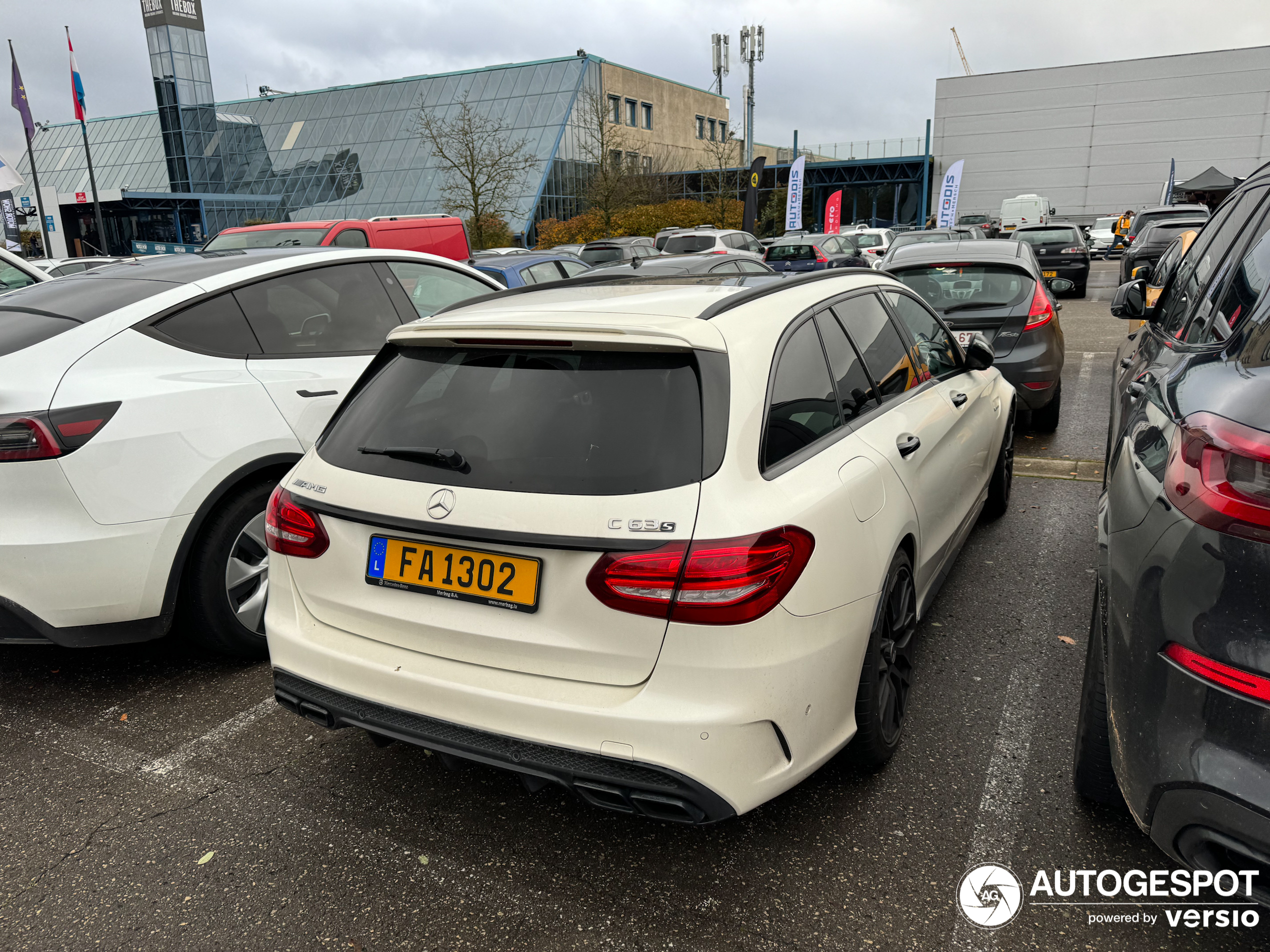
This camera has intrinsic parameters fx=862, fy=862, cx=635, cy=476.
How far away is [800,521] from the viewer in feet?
7.04

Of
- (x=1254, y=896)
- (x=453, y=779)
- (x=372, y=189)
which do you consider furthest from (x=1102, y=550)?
(x=372, y=189)

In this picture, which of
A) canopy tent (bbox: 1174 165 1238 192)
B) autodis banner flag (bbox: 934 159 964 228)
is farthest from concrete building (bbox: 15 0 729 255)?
canopy tent (bbox: 1174 165 1238 192)

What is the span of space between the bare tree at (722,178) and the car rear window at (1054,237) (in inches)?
762

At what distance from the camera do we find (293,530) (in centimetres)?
254

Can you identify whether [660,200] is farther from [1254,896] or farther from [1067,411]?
[1254,896]

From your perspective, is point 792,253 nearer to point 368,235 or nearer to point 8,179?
point 368,235

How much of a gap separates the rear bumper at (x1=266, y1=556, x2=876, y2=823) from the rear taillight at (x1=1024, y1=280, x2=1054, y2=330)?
5.10 meters

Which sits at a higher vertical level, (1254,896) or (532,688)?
(532,688)

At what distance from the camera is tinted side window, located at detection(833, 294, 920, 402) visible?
3.15 metres

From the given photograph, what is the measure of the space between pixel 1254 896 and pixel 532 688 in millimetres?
1577

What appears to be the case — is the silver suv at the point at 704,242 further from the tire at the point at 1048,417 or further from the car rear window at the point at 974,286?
the tire at the point at 1048,417

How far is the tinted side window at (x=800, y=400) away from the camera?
2.32 meters

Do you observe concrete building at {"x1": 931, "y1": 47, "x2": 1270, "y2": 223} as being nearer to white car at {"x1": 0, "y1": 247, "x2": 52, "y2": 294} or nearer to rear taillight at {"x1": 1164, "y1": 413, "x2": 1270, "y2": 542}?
white car at {"x1": 0, "y1": 247, "x2": 52, "y2": 294}

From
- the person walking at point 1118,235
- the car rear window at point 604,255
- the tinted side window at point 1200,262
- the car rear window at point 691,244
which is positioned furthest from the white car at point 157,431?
the person walking at point 1118,235
